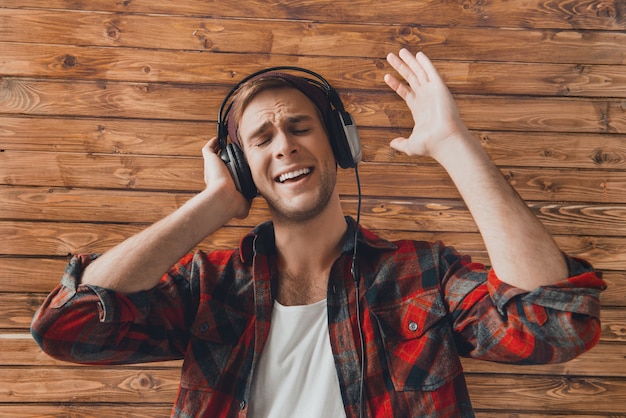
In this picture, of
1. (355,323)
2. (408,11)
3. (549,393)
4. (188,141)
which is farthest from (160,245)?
(549,393)

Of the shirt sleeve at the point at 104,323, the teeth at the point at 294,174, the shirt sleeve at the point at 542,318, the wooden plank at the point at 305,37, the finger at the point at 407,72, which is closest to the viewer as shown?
the shirt sleeve at the point at 542,318

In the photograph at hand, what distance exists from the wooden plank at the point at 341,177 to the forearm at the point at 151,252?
1.65 feet

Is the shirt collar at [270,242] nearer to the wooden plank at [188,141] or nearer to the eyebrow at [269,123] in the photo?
the eyebrow at [269,123]

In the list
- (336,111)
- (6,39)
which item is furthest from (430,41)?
(6,39)

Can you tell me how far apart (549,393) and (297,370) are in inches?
39.7

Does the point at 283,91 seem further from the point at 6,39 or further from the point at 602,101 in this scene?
the point at 602,101

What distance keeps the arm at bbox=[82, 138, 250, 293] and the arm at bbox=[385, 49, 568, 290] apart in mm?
499

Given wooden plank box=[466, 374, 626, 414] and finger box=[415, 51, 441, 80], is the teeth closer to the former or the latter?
finger box=[415, 51, 441, 80]

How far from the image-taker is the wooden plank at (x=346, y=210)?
1896 mm

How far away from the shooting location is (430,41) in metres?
1.90

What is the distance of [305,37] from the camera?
74.4 inches

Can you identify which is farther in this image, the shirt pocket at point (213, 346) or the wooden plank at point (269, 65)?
the wooden plank at point (269, 65)

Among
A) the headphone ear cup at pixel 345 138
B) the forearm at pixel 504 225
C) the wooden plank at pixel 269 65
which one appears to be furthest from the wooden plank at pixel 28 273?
the forearm at pixel 504 225

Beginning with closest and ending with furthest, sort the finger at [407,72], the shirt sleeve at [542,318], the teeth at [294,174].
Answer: the shirt sleeve at [542,318] < the finger at [407,72] < the teeth at [294,174]
